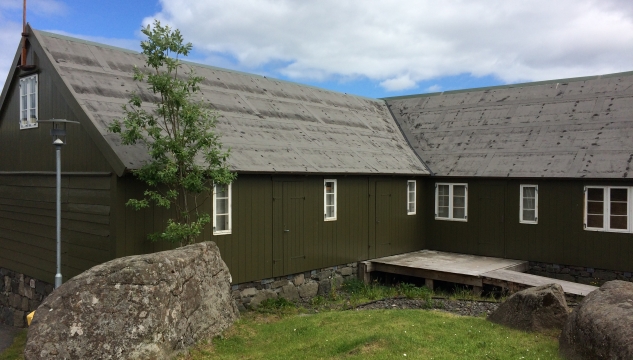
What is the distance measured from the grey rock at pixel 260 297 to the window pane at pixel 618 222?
9.17m

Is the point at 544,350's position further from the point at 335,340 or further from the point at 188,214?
the point at 188,214

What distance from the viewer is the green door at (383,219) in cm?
1617

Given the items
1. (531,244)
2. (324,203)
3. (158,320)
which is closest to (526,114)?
(531,244)

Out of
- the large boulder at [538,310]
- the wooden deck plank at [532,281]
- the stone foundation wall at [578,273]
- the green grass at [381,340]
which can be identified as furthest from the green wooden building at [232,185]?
the large boulder at [538,310]

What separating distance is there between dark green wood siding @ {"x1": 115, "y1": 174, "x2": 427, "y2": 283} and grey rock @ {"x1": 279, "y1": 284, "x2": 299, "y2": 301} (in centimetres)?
42

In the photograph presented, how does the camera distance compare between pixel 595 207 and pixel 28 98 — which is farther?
pixel 595 207

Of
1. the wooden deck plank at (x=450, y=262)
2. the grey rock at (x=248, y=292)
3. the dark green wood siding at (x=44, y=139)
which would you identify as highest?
the dark green wood siding at (x=44, y=139)

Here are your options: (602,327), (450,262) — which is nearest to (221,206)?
(450,262)

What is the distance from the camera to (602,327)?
664 centimetres

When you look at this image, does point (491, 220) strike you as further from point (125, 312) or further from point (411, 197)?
point (125, 312)

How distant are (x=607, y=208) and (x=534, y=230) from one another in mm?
2082

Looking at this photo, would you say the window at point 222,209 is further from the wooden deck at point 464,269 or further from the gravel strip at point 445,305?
the wooden deck at point 464,269

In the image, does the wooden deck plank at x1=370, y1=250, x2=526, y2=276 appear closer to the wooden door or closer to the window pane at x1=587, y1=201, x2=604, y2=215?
the wooden door

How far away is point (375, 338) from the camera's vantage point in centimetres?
803
